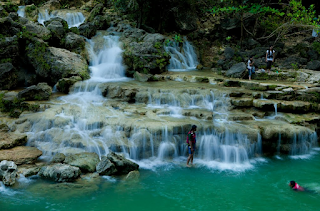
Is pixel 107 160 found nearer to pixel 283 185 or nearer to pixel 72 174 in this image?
pixel 72 174

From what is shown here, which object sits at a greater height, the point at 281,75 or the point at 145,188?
the point at 281,75

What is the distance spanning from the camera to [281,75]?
53.6ft

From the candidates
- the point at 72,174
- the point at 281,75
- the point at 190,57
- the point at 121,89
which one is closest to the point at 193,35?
the point at 190,57

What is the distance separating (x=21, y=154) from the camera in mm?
8750

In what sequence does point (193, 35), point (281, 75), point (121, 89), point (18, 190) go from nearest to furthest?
point (18, 190) → point (121, 89) → point (281, 75) → point (193, 35)

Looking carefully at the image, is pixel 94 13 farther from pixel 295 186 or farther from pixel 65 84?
pixel 295 186

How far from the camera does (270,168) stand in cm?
939

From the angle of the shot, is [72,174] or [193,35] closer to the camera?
[72,174]

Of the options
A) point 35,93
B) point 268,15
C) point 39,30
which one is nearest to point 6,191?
point 35,93

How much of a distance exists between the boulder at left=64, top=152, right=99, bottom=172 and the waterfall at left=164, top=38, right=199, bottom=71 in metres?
11.9

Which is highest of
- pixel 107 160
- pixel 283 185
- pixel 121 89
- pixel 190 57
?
pixel 190 57

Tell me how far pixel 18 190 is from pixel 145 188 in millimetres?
3615

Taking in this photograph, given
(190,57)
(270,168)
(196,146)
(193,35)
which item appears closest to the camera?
(270,168)

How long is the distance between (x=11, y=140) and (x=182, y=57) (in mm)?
14529
